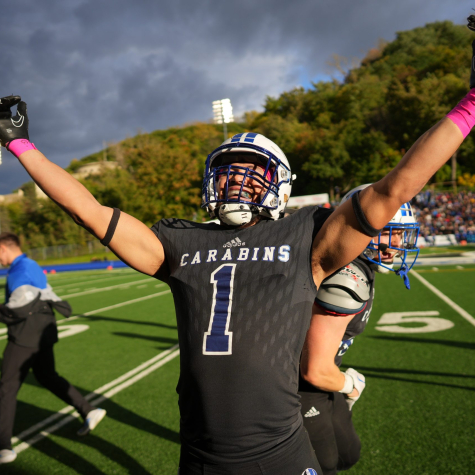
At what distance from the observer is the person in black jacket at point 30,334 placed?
15.8 feet

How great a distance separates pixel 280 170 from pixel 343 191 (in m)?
50.8

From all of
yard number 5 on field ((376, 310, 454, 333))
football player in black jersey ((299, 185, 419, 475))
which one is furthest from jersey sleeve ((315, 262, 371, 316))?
yard number 5 on field ((376, 310, 454, 333))

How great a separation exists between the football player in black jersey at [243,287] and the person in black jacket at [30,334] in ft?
11.6

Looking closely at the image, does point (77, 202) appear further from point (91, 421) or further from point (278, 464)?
point (91, 421)

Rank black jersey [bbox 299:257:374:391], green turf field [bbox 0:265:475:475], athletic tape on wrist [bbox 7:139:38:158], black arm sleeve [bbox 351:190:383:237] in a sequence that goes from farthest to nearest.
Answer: green turf field [bbox 0:265:475:475] → black jersey [bbox 299:257:374:391] → athletic tape on wrist [bbox 7:139:38:158] → black arm sleeve [bbox 351:190:383:237]

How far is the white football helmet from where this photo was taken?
1939 millimetres

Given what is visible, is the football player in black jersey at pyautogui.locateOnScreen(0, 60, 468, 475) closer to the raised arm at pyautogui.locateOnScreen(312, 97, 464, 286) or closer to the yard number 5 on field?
the raised arm at pyautogui.locateOnScreen(312, 97, 464, 286)

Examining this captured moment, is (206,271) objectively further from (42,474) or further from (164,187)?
(164,187)

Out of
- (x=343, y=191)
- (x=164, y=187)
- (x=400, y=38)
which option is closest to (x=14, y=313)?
(x=164, y=187)

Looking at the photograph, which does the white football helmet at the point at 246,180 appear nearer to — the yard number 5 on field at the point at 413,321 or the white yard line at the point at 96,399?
the white yard line at the point at 96,399

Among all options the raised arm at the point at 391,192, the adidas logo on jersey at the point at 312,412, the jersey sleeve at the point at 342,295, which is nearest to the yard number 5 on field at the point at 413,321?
the adidas logo on jersey at the point at 312,412

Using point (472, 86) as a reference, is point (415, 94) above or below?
above

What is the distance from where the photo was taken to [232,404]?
1.72 metres

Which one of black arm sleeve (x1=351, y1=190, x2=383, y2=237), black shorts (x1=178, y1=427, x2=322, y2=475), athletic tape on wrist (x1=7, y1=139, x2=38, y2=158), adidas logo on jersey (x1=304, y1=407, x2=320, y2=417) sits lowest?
adidas logo on jersey (x1=304, y1=407, x2=320, y2=417)
